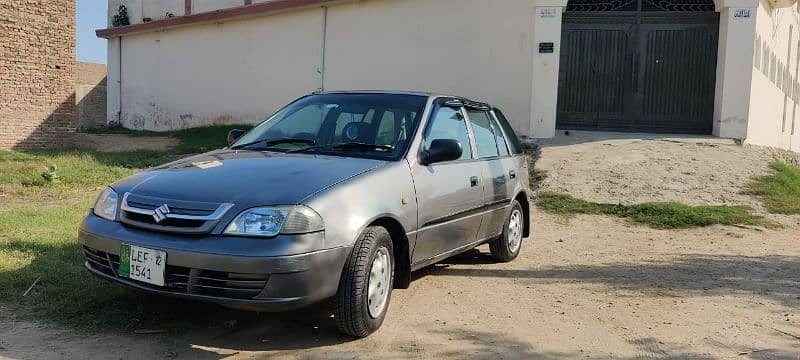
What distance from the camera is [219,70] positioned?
1911 cm

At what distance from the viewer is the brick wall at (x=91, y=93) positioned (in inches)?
1142

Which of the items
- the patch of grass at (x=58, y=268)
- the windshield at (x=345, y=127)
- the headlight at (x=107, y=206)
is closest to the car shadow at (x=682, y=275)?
the windshield at (x=345, y=127)

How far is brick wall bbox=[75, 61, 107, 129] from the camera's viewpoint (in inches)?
1142

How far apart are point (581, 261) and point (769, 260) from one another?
2.02 m

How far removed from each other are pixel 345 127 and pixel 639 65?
434 inches

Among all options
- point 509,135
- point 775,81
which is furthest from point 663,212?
point 775,81

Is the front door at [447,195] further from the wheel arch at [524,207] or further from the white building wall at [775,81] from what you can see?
the white building wall at [775,81]

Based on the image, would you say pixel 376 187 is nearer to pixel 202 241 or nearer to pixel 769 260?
pixel 202 241

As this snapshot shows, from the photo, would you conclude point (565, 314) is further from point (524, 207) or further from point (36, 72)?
point (36, 72)

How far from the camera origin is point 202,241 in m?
3.63

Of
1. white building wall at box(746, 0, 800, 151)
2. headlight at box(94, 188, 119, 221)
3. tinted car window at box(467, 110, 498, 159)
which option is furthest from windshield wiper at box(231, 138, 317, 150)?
white building wall at box(746, 0, 800, 151)

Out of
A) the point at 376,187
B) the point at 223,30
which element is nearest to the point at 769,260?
the point at 376,187

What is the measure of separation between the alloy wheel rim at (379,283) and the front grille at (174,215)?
973 mm

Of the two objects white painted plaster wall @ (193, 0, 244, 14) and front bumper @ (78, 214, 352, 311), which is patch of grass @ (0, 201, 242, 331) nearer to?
front bumper @ (78, 214, 352, 311)
